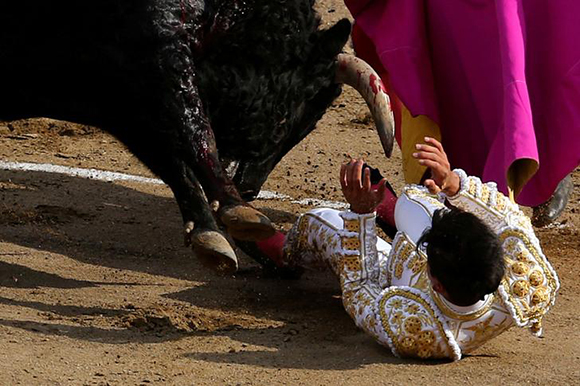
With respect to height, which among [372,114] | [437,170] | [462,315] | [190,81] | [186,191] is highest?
[190,81]

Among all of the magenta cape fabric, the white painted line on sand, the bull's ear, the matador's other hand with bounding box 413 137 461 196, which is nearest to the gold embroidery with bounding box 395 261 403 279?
the matador's other hand with bounding box 413 137 461 196

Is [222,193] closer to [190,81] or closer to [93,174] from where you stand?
[190,81]

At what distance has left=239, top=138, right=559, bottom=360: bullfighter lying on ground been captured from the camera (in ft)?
12.1

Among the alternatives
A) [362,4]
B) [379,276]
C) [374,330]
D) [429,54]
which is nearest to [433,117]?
[429,54]

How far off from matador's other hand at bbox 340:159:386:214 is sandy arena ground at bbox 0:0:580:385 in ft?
1.33

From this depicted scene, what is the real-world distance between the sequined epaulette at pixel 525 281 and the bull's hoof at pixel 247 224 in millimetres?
735

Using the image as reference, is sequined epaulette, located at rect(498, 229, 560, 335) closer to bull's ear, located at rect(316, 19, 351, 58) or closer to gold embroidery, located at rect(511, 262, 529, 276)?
gold embroidery, located at rect(511, 262, 529, 276)

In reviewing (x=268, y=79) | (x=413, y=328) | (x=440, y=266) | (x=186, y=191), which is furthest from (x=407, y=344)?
(x=268, y=79)

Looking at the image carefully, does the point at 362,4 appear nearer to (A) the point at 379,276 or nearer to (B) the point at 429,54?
(B) the point at 429,54

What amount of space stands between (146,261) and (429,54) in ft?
4.38

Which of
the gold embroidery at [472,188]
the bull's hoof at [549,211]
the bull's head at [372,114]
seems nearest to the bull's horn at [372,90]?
the bull's head at [372,114]

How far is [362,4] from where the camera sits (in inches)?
205

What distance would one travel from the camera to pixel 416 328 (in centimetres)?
384

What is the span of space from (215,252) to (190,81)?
30.3 inches
